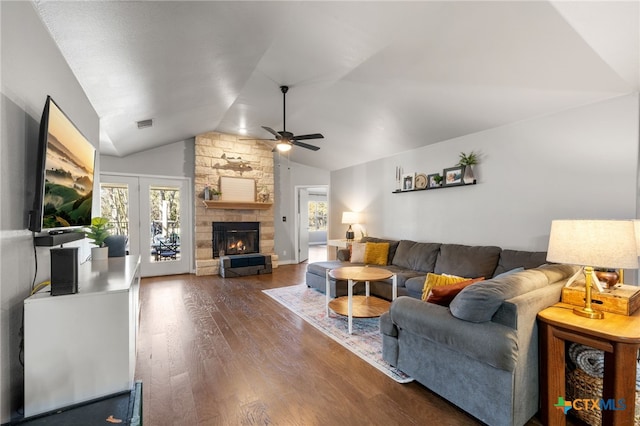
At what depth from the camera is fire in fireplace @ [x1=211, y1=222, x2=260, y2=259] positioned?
20.5 ft

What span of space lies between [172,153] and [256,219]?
227cm

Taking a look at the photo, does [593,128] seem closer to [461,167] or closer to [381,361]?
[461,167]

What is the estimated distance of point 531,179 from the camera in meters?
3.55

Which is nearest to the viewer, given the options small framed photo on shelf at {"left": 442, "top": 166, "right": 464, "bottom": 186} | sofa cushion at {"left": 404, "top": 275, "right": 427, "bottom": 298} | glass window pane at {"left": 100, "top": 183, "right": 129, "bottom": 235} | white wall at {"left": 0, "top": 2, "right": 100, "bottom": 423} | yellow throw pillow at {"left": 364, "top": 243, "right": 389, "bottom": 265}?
white wall at {"left": 0, "top": 2, "right": 100, "bottom": 423}

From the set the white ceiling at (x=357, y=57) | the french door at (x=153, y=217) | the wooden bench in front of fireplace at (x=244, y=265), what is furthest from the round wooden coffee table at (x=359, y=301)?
the french door at (x=153, y=217)

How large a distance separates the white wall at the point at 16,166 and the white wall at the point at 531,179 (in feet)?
15.2

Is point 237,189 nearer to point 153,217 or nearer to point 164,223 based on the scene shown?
point 164,223

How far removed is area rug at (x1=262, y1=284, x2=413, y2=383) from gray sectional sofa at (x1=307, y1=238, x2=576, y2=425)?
137mm

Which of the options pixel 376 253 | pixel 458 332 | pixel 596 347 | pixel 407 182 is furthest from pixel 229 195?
pixel 596 347

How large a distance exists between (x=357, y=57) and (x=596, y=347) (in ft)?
9.63

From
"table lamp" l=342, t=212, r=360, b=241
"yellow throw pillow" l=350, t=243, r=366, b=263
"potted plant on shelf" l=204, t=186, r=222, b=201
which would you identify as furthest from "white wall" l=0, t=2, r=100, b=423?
"table lamp" l=342, t=212, r=360, b=241

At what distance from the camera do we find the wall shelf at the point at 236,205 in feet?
19.6

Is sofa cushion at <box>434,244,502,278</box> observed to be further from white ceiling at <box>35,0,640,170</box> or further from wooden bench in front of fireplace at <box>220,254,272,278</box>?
wooden bench in front of fireplace at <box>220,254,272,278</box>

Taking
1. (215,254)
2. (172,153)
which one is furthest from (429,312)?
→ (172,153)
